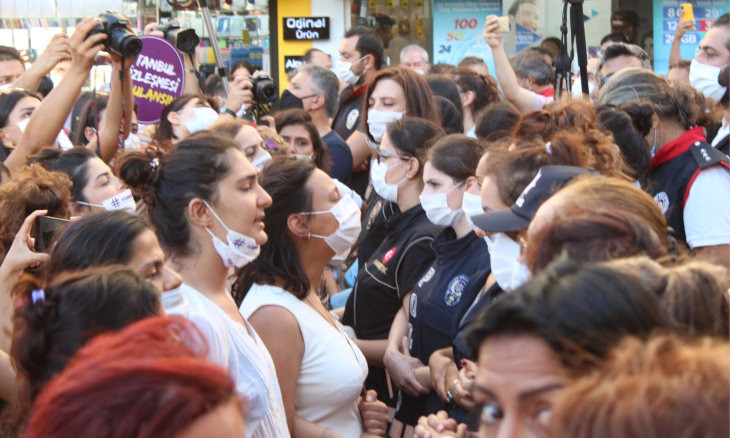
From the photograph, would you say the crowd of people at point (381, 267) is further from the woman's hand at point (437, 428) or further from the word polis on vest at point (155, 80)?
the word polis on vest at point (155, 80)

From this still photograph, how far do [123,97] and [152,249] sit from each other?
2.50 metres

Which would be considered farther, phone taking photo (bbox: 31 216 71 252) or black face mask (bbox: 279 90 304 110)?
black face mask (bbox: 279 90 304 110)

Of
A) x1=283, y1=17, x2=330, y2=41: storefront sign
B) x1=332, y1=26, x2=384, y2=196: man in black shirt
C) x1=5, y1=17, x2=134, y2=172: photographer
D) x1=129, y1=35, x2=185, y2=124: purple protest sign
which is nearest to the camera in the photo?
x1=5, y1=17, x2=134, y2=172: photographer

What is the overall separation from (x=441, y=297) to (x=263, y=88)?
2.62m

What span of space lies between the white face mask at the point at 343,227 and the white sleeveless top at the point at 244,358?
2.78 feet

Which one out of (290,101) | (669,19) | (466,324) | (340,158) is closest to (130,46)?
(340,158)

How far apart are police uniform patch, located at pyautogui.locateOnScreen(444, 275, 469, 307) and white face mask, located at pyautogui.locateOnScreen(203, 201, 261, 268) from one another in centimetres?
84

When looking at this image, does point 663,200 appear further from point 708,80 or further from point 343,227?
point 708,80

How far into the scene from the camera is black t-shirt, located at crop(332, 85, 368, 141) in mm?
6359

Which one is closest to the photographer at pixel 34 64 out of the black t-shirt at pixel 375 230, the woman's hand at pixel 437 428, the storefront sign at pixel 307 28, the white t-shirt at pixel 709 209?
the black t-shirt at pixel 375 230

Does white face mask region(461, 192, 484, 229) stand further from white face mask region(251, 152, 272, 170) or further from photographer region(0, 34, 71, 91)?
photographer region(0, 34, 71, 91)

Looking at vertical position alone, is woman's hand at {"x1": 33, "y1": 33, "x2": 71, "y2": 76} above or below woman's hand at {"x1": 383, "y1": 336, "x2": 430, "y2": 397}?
above

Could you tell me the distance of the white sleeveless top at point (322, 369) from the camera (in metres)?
3.00

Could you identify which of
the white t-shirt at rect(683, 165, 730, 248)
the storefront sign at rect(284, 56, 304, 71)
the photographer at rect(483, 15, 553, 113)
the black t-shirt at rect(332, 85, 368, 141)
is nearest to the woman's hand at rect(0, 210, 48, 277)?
the white t-shirt at rect(683, 165, 730, 248)
